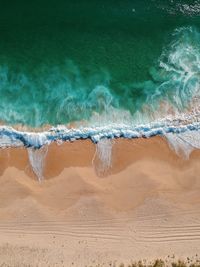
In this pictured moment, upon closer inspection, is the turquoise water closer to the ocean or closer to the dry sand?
the ocean

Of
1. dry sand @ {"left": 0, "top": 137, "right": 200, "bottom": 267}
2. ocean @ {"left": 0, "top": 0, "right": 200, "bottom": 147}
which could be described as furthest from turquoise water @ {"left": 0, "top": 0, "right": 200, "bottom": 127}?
dry sand @ {"left": 0, "top": 137, "right": 200, "bottom": 267}

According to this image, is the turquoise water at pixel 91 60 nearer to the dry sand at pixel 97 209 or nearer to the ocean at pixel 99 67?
the ocean at pixel 99 67

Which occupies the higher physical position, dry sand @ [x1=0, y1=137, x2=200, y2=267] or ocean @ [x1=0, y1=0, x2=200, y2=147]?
ocean @ [x1=0, y1=0, x2=200, y2=147]

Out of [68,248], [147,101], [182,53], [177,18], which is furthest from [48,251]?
[177,18]

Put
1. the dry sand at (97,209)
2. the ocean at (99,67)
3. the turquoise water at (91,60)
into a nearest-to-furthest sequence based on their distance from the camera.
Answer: the dry sand at (97,209) → the ocean at (99,67) → the turquoise water at (91,60)

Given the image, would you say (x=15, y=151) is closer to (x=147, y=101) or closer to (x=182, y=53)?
(x=147, y=101)

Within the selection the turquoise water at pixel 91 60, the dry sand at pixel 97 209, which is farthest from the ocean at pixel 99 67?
the dry sand at pixel 97 209
